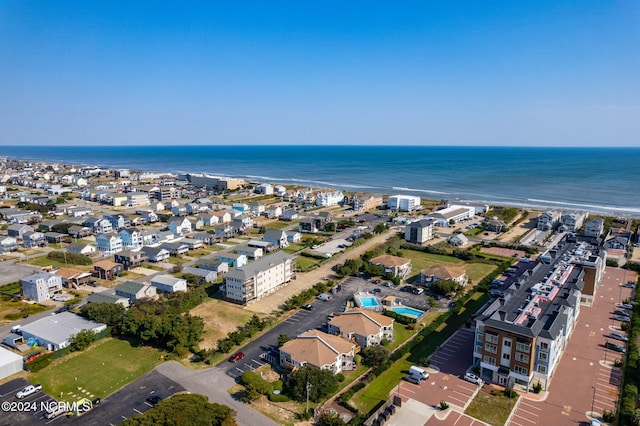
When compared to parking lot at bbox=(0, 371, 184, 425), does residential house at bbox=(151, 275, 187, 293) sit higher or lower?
higher

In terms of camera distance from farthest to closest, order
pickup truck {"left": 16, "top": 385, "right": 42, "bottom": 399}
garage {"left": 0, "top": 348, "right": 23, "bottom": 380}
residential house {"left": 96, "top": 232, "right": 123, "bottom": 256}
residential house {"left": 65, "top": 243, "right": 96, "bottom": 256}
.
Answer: residential house {"left": 96, "top": 232, "right": 123, "bottom": 256} < residential house {"left": 65, "top": 243, "right": 96, "bottom": 256} < garage {"left": 0, "top": 348, "right": 23, "bottom": 380} < pickup truck {"left": 16, "top": 385, "right": 42, "bottom": 399}

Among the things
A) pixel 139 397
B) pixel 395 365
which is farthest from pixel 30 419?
pixel 395 365

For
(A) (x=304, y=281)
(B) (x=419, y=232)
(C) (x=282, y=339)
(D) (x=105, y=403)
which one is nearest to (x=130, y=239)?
(A) (x=304, y=281)

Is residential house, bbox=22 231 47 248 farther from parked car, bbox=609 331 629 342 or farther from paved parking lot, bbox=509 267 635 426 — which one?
Answer: parked car, bbox=609 331 629 342

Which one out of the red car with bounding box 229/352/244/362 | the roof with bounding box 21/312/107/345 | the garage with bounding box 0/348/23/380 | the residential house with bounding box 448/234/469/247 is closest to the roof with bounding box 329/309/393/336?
the red car with bounding box 229/352/244/362

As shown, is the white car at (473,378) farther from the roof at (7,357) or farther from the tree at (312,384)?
the roof at (7,357)

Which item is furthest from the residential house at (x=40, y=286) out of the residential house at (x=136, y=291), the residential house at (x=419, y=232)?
the residential house at (x=419, y=232)

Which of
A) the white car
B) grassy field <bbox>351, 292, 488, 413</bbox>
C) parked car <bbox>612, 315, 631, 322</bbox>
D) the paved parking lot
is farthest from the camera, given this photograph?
parked car <bbox>612, 315, 631, 322</bbox>
